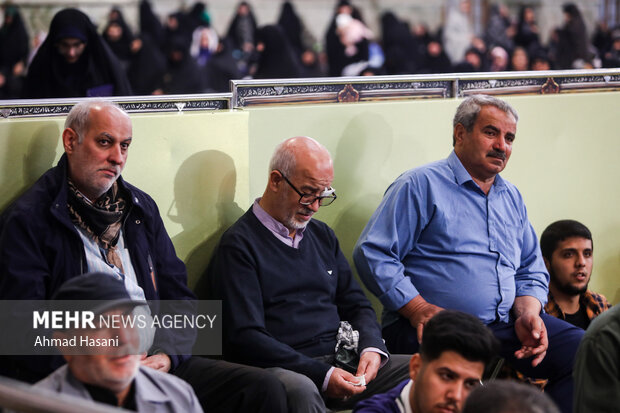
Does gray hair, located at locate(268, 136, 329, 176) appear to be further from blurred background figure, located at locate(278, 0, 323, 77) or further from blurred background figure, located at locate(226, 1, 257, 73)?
blurred background figure, located at locate(226, 1, 257, 73)

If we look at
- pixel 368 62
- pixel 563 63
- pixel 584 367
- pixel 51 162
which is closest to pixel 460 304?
pixel 584 367

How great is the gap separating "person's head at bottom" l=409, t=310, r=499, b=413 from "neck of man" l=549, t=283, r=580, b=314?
1770mm

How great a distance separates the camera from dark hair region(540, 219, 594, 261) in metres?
4.48

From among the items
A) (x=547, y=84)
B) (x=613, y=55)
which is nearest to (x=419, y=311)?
(x=547, y=84)

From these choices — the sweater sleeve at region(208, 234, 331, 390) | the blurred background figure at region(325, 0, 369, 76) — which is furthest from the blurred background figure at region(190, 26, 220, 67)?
the sweater sleeve at region(208, 234, 331, 390)

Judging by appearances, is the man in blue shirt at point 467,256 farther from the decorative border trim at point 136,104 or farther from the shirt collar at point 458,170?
the decorative border trim at point 136,104

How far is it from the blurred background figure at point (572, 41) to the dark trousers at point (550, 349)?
8930 mm

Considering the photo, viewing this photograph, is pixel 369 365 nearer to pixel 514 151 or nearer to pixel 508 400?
pixel 508 400

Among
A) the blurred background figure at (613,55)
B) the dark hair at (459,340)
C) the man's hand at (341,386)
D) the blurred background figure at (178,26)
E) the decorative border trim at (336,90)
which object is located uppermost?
the blurred background figure at (178,26)

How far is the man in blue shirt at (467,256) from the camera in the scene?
386cm

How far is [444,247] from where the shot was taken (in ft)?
13.0

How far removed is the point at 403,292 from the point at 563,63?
9.42 metres

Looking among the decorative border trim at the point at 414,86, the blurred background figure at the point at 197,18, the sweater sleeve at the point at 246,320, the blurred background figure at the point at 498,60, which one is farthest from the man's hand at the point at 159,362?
the blurred background figure at the point at 197,18

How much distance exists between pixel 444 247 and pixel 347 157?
2.40 feet
